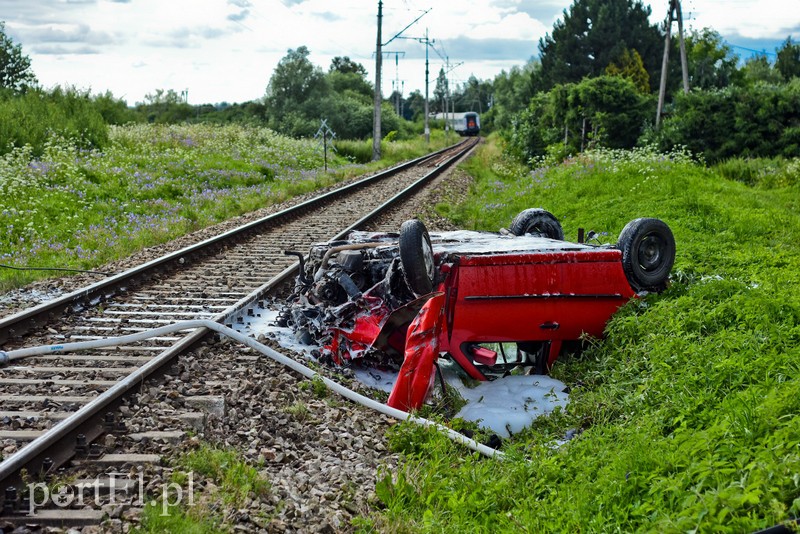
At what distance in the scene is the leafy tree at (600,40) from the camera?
57031mm

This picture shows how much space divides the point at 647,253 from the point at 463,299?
93.3 inches

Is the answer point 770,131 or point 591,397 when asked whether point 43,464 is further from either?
point 770,131

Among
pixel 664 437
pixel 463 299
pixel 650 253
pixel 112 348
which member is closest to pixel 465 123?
pixel 650 253

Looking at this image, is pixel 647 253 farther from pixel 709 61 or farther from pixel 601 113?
pixel 709 61

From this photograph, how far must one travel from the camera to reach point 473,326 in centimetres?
658

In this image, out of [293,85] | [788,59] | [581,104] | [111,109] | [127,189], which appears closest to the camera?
[127,189]

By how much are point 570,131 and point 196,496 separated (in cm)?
2795

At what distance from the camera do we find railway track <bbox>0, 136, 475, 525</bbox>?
4.41m

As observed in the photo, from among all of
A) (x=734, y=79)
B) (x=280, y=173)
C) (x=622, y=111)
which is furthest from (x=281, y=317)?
(x=734, y=79)

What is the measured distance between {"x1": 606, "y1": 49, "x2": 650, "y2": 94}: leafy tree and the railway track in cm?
4391

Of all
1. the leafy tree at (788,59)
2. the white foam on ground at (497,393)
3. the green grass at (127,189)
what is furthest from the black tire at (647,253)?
the leafy tree at (788,59)

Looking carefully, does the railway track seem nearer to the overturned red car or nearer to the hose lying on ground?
the hose lying on ground

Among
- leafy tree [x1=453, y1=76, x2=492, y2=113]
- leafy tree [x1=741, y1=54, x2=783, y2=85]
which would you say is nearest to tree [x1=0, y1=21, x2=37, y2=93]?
leafy tree [x1=741, y1=54, x2=783, y2=85]

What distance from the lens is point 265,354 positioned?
657 cm
